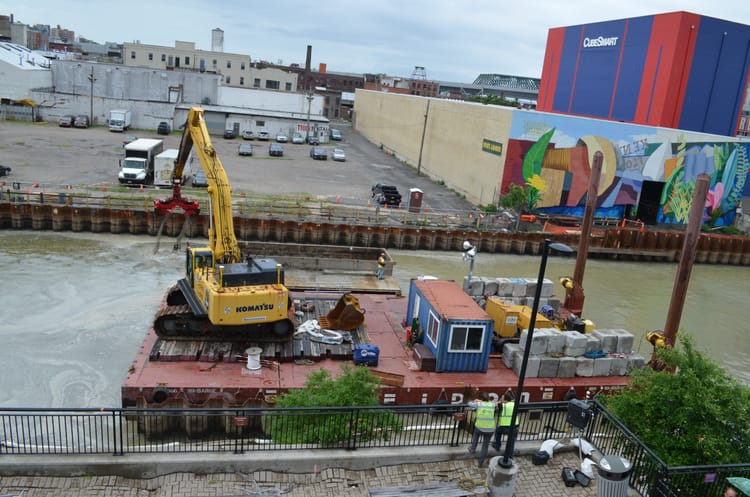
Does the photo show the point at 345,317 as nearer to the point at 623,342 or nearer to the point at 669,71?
the point at 623,342

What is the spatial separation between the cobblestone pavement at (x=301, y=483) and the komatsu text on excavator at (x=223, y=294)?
6354 millimetres

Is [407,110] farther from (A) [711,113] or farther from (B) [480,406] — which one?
(B) [480,406]

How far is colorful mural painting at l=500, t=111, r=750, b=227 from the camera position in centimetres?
3956

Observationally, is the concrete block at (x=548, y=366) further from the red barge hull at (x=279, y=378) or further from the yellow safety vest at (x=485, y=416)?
the yellow safety vest at (x=485, y=416)

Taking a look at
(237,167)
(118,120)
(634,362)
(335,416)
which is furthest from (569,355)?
(118,120)

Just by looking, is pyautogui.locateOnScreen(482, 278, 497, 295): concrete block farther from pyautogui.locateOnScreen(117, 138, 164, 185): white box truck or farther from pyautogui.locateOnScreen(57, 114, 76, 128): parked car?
pyautogui.locateOnScreen(57, 114, 76, 128): parked car

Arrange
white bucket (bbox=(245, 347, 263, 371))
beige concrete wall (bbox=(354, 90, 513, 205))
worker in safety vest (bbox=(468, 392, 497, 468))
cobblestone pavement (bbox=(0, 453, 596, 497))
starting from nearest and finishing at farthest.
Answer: cobblestone pavement (bbox=(0, 453, 596, 497))
worker in safety vest (bbox=(468, 392, 497, 468))
white bucket (bbox=(245, 347, 263, 371))
beige concrete wall (bbox=(354, 90, 513, 205))

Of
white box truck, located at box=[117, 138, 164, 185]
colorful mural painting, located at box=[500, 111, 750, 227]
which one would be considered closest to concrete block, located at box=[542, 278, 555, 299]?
colorful mural painting, located at box=[500, 111, 750, 227]

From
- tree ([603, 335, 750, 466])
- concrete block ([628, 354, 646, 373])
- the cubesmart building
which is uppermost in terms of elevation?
the cubesmart building

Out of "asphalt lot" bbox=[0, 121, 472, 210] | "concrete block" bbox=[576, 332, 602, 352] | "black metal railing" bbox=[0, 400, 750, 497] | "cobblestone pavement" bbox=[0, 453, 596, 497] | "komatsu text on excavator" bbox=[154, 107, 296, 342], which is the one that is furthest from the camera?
"asphalt lot" bbox=[0, 121, 472, 210]

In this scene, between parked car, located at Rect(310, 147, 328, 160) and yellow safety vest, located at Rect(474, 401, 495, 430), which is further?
parked car, located at Rect(310, 147, 328, 160)

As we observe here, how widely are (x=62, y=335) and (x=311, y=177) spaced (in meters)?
30.4

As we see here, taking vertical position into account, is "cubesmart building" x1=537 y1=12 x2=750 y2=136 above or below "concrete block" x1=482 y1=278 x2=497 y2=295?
above

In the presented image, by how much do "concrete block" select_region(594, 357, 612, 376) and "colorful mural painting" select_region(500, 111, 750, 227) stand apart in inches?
976
